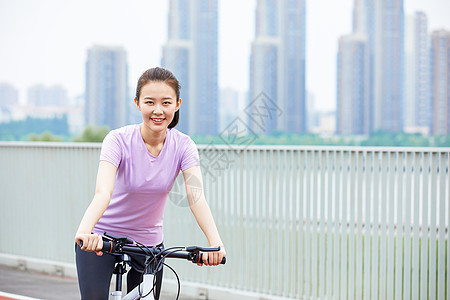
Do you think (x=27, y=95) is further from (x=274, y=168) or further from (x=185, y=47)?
(x=274, y=168)

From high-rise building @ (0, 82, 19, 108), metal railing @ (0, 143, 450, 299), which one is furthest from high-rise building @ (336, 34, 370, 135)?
metal railing @ (0, 143, 450, 299)

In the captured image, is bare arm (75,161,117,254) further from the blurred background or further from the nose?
the blurred background

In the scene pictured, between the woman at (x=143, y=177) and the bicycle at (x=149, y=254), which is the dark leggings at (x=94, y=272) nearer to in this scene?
the woman at (x=143, y=177)

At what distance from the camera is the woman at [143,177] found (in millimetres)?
2412

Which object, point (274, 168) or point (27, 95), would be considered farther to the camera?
point (27, 95)

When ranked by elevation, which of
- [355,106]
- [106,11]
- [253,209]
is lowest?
[253,209]

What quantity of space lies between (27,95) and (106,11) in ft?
22.7

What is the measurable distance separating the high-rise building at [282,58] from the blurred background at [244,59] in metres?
0.08

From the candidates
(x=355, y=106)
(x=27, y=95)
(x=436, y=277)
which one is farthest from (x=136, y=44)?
(x=436, y=277)

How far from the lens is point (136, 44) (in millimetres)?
35594

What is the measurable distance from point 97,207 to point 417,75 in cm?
3703

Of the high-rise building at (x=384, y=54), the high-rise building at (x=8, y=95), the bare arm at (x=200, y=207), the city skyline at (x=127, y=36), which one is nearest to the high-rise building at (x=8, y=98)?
the high-rise building at (x=8, y=95)

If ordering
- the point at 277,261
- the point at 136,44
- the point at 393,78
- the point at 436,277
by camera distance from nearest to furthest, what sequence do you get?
the point at 436,277
the point at 277,261
the point at 136,44
the point at 393,78

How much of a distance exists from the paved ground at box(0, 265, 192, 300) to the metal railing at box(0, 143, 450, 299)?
0.83 metres
